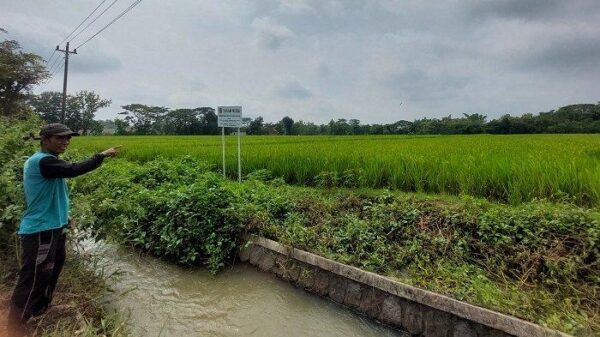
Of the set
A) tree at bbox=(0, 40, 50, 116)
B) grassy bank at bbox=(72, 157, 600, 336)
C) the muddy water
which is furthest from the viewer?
tree at bbox=(0, 40, 50, 116)

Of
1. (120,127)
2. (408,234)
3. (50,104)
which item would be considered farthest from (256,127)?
(408,234)

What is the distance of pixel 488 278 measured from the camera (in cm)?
341

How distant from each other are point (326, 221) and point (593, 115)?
1631 inches

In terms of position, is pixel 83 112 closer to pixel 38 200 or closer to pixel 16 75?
pixel 16 75

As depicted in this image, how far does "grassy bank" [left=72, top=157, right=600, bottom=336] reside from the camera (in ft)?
10.1

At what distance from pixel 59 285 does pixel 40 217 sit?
1.15 metres

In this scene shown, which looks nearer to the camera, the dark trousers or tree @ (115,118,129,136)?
the dark trousers

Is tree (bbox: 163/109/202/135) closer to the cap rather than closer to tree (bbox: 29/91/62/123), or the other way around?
tree (bbox: 29/91/62/123)

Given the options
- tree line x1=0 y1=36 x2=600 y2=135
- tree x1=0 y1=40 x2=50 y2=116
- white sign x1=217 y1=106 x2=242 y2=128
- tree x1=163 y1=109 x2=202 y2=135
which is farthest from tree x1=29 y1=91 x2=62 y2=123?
white sign x1=217 y1=106 x2=242 y2=128

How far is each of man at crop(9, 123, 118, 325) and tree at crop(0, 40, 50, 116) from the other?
1044 inches

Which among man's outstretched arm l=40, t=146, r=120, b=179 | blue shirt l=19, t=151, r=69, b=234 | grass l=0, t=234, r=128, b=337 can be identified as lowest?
grass l=0, t=234, r=128, b=337

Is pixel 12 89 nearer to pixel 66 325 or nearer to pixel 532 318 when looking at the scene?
pixel 66 325

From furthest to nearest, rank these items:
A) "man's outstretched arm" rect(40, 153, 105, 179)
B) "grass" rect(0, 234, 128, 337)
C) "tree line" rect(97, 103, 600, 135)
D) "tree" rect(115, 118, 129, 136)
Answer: "tree" rect(115, 118, 129, 136) < "tree line" rect(97, 103, 600, 135) < "grass" rect(0, 234, 128, 337) < "man's outstretched arm" rect(40, 153, 105, 179)

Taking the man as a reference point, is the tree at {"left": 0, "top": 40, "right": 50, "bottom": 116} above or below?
above
